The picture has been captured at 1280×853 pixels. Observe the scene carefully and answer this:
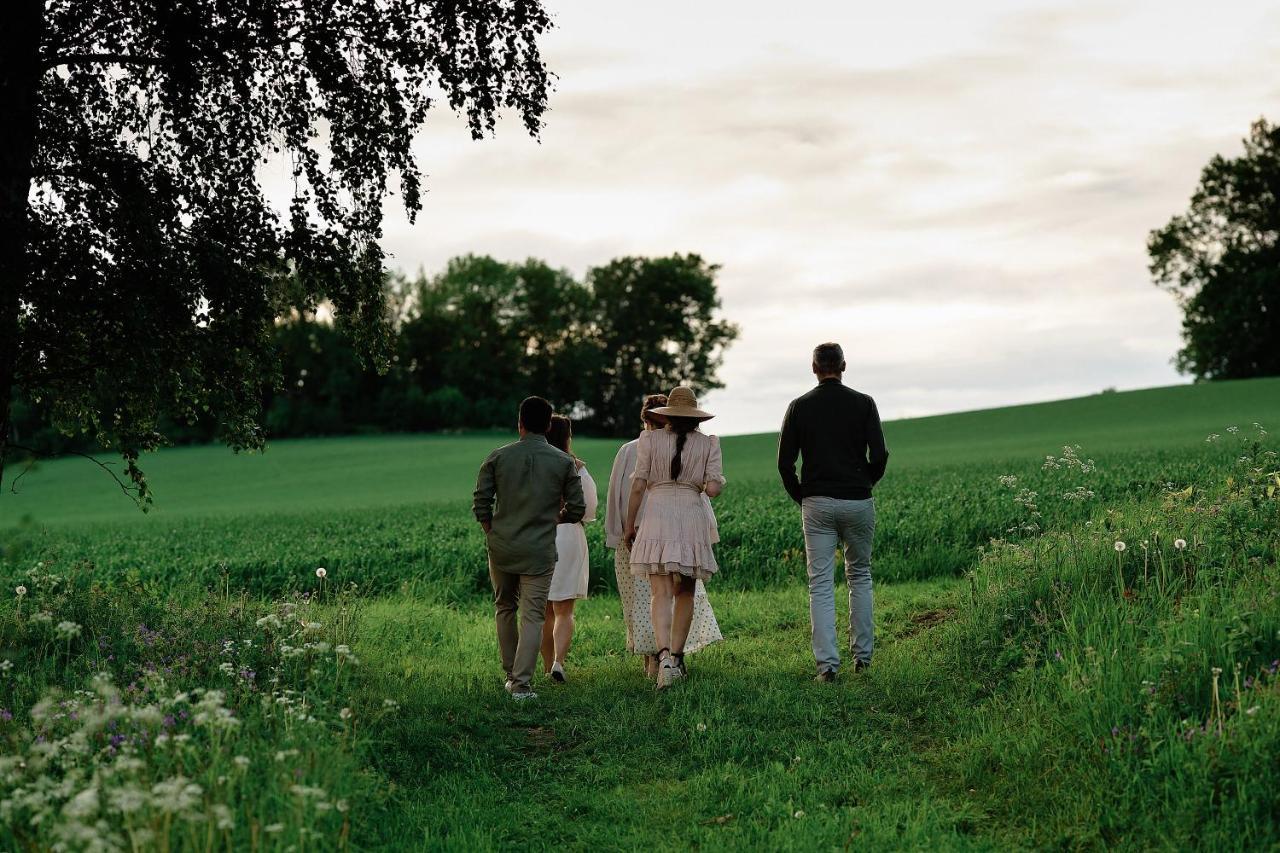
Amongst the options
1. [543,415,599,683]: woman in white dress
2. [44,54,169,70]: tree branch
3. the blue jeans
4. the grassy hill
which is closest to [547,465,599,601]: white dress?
[543,415,599,683]: woman in white dress

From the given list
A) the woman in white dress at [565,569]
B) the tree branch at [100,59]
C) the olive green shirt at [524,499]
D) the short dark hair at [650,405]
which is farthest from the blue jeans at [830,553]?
the tree branch at [100,59]

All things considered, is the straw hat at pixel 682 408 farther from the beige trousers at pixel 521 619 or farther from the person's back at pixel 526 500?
the beige trousers at pixel 521 619

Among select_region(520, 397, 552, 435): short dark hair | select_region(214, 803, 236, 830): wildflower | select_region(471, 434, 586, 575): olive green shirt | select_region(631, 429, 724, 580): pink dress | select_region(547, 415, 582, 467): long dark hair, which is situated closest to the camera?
select_region(214, 803, 236, 830): wildflower

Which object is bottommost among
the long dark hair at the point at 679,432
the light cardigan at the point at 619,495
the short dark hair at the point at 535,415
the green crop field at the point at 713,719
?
the green crop field at the point at 713,719

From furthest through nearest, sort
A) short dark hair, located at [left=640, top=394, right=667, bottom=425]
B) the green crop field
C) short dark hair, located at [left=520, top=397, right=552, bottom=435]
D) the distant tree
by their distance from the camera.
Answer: the distant tree → short dark hair, located at [left=640, top=394, right=667, bottom=425] → short dark hair, located at [left=520, top=397, right=552, bottom=435] → the green crop field

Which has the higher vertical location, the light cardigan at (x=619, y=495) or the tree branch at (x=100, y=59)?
the tree branch at (x=100, y=59)

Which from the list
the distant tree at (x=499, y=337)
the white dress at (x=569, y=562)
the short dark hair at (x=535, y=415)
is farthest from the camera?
the distant tree at (x=499, y=337)

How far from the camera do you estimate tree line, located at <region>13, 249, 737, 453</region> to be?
7906cm

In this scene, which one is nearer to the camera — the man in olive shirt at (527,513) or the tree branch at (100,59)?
the man in olive shirt at (527,513)

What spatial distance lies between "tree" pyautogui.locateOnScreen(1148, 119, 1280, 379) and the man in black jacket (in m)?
58.1

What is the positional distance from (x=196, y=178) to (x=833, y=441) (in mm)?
6647

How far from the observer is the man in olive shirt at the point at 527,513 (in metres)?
9.80

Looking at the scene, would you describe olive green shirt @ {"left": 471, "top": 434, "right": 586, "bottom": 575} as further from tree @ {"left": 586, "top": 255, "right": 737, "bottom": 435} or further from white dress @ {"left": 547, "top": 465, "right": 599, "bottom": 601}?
tree @ {"left": 586, "top": 255, "right": 737, "bottom": 435}

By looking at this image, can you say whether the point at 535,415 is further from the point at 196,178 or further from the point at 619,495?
the point at 196,178
